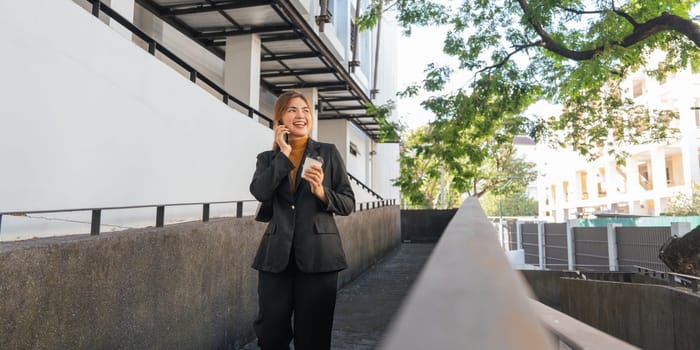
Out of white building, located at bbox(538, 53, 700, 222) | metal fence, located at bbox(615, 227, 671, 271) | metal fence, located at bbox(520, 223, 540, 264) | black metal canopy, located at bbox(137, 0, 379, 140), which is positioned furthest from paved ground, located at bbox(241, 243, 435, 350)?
metal fence, located at bbox(520, 223, 540, 264)

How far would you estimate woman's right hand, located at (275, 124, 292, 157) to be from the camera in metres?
2.23

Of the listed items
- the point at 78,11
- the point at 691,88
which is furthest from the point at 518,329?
the point at 691,88

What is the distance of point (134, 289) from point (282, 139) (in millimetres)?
1805

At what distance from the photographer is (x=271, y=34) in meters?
9.84

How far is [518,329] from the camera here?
48 cm

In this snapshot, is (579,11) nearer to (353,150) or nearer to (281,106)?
(281,106)

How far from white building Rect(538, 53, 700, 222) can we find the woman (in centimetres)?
1394

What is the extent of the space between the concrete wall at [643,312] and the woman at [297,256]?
693cm

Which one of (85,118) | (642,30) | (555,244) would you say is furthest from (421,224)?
(85,118)

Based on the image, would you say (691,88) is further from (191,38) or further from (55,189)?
(55,189)

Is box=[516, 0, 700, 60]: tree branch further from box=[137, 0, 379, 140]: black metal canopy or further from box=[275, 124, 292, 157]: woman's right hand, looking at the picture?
box=[275, 124, 292, 157]: woman's right hand

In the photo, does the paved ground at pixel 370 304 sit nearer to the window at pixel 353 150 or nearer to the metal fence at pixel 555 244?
the window at pixel 353 150

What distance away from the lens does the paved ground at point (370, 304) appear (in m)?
5.12

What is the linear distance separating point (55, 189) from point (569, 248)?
56.2ft
